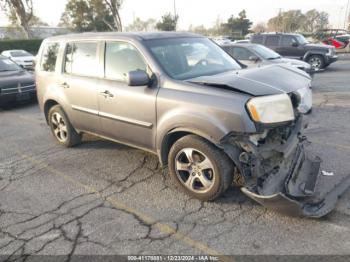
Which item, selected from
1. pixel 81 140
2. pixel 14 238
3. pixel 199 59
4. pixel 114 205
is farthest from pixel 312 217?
pixel 81 140

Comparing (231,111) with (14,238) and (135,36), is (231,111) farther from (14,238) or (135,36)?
(14,238)

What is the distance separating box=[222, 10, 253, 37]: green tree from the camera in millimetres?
58625

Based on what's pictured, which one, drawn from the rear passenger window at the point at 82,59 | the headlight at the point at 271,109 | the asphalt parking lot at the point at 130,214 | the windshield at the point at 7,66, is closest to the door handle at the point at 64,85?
the rear passenger window at the point at 82,59

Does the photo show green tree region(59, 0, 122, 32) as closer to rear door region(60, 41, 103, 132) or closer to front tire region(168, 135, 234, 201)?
rear door region(60, 41, 103, 132)

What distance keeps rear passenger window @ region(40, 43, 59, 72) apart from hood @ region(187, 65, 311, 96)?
280cm

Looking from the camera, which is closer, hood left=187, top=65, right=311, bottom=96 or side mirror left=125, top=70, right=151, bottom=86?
hood left=187, top=65, right=311, bottom=96

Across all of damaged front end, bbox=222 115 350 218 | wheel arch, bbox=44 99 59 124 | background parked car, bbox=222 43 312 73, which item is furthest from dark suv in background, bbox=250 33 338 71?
damaged front end, bbox=222 115 350 218

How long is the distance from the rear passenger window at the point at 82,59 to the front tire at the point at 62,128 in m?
0.78

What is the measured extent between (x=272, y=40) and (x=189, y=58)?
38.8ft

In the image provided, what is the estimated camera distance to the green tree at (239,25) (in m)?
58.6

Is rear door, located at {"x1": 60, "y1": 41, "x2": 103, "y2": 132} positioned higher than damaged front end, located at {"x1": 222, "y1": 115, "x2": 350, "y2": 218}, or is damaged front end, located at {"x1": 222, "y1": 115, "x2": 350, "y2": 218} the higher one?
rear door, located at {"x1": 60, "y1": 41, "x2": 103, "y2": 132}

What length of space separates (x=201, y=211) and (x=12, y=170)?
10.1ft

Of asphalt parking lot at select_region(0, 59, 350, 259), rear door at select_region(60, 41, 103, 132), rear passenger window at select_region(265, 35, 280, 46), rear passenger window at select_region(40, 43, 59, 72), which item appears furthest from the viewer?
rear passenger window at select_region(265, 35, 280, 46)

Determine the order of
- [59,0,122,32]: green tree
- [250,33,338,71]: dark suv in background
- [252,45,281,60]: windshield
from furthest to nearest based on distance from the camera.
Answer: [59,0,122,32]: green tree, [250,33,338,71]: dark suv in background, [252,45,281,60]: windshield
